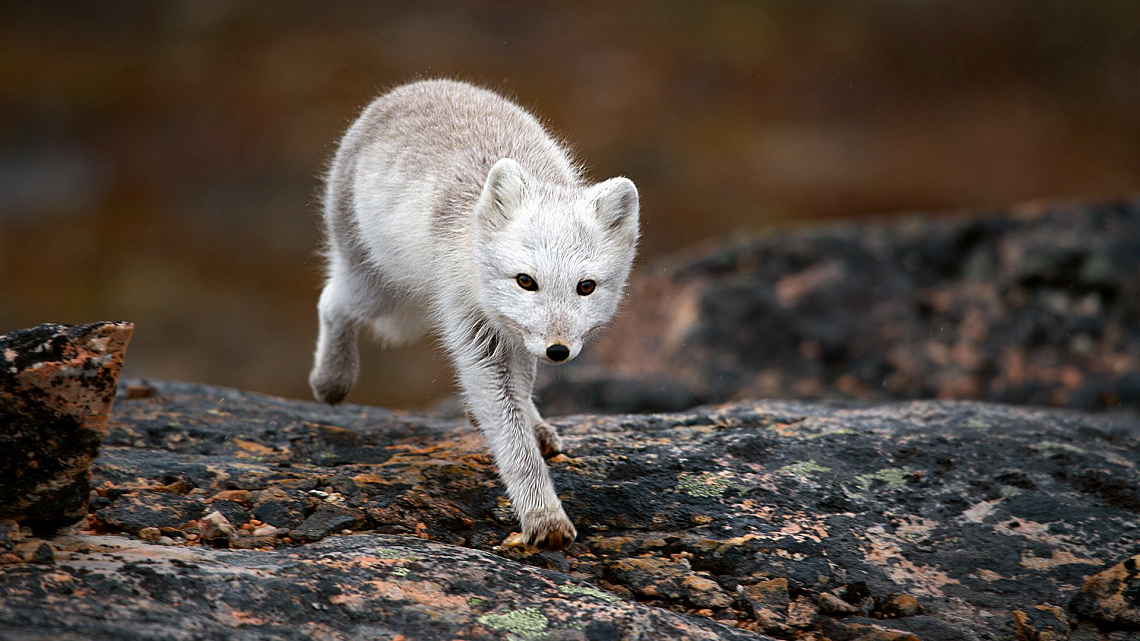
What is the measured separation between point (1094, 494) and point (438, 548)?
3.45m

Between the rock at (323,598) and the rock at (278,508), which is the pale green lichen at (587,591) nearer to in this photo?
the rock at (323,598)

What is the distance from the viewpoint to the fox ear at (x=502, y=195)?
4582 millimetres

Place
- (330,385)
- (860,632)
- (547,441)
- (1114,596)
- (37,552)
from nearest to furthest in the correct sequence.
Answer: (37,552), (860,632), (1114,596), (547,441), (330,385)

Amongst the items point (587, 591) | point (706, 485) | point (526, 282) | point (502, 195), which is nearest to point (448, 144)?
point (502, 195)

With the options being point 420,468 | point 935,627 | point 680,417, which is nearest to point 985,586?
point 935,627

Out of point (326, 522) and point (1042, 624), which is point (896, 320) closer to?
point (1042, 624)

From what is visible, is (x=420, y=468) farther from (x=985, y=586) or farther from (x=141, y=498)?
(x=985, y=586)

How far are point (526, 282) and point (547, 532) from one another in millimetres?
1150

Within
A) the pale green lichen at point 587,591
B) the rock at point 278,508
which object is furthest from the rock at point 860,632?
the rock at point 278,508

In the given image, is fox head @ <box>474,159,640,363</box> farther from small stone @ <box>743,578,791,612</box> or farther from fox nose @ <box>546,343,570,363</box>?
small stone @ <box>743,578,791,612</box>

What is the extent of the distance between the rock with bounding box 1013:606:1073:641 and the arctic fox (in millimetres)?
1927

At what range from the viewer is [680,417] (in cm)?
593

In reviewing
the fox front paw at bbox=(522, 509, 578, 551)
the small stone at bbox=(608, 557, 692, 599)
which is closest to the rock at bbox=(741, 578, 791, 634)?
Answer: the small stone at bbox=(608, 557, 692, 599)

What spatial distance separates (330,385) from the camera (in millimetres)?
6453
